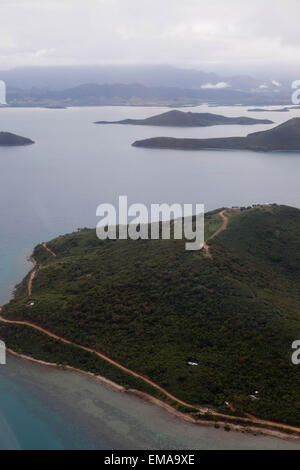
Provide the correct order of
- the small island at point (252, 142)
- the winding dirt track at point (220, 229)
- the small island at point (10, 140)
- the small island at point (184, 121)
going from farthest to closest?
1. the small island at point (184, 121)
2. the small island at point (10, 140)
3. the small island at point (252, 142)
4. the winding dirt track at point (220, 229)

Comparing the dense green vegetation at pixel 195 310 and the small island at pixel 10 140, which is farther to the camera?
the small island at pixel 10 140

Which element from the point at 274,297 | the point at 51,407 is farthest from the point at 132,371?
the point at 274,297

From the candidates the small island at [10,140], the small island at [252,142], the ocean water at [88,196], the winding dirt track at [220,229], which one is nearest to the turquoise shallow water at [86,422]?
the ocean water at [88,196]

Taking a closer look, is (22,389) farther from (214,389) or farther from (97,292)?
(214,389)

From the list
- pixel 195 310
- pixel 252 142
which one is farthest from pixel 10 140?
pixel 195 310

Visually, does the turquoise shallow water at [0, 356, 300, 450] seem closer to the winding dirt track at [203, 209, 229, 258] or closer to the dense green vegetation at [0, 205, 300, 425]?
the dense green vegetation at [0, 205, 300, 425]

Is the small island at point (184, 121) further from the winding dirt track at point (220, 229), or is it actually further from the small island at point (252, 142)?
the winding dirt track at point (220, 229)

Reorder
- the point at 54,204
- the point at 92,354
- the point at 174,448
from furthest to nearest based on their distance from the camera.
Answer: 1. the point at 54,204
2. the point at 92,354
3. the point at 174,448
